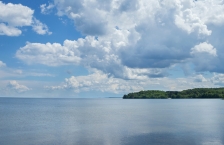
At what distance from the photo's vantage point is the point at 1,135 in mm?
37531

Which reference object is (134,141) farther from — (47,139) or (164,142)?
(47,139)

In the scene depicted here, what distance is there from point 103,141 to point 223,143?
13833 mm

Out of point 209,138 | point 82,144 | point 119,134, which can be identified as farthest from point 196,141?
point 82,144

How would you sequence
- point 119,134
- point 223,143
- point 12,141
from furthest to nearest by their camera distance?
point 119,134 → point 12,141 → point 223,143

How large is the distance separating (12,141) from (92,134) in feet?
34.7

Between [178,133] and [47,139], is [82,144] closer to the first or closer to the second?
[47,139]

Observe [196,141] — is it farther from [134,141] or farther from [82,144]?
[82,144]

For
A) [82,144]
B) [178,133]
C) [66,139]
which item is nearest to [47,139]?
[66,139]

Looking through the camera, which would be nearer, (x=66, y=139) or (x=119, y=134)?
(x=66, y=139)

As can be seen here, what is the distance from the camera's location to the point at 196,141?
3131 cm

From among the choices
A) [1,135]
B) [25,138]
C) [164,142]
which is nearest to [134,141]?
[164,142]

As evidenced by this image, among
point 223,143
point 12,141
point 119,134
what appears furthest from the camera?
point 119,134

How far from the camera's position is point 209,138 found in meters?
33.2

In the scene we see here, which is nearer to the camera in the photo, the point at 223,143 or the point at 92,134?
the point at 223,143
